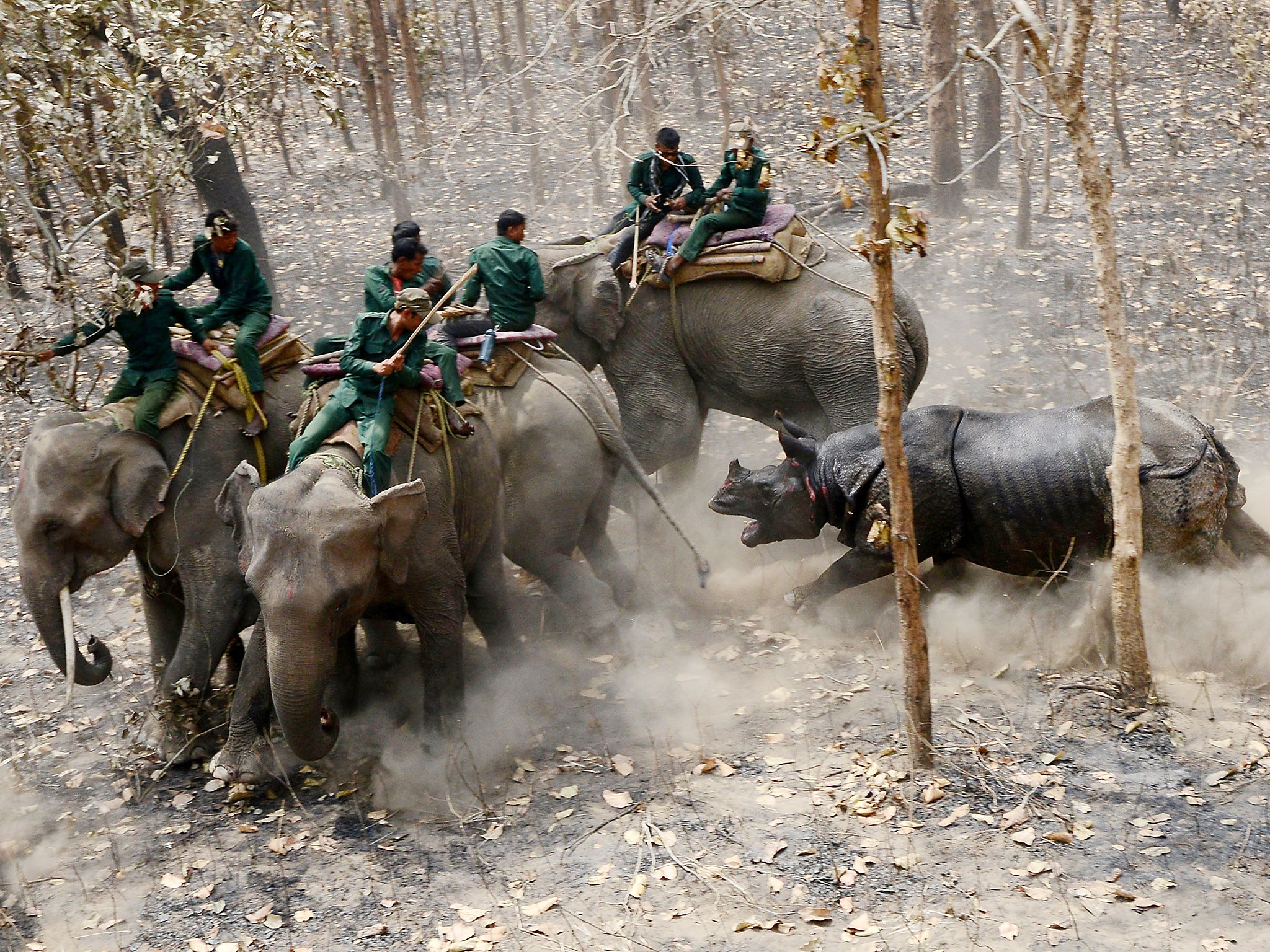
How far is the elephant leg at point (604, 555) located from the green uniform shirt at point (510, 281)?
137 centimetres

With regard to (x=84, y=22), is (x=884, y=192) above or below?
below

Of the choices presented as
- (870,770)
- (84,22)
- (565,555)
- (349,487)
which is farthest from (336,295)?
(870,770)

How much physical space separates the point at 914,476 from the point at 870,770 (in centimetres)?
202

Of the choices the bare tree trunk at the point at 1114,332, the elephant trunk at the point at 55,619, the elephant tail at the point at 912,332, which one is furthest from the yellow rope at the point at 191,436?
the bare tree trunk at the point at 1114,332

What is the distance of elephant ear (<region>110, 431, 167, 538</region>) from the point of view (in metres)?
7.25

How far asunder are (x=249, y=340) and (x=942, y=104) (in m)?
11.1

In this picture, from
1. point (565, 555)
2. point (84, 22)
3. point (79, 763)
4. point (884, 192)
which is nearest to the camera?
point (884, 192)

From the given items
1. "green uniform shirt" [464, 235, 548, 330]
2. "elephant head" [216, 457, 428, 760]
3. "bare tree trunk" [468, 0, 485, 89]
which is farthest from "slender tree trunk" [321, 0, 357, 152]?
"elephant head" [216, 457, 428, 760]

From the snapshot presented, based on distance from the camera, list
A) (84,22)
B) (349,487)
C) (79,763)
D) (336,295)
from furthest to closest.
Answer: (336,295)
(84,22)
(79,763)
(349,487)

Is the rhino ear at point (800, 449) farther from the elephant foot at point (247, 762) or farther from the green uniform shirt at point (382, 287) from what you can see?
the elephant foot at point (247, 762)

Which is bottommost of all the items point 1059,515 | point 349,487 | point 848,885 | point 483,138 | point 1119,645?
point 848,885

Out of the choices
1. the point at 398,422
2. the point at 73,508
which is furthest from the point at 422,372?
the point at 73,508

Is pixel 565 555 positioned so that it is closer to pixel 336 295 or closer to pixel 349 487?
pixel 349 487

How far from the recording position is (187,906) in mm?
6141
